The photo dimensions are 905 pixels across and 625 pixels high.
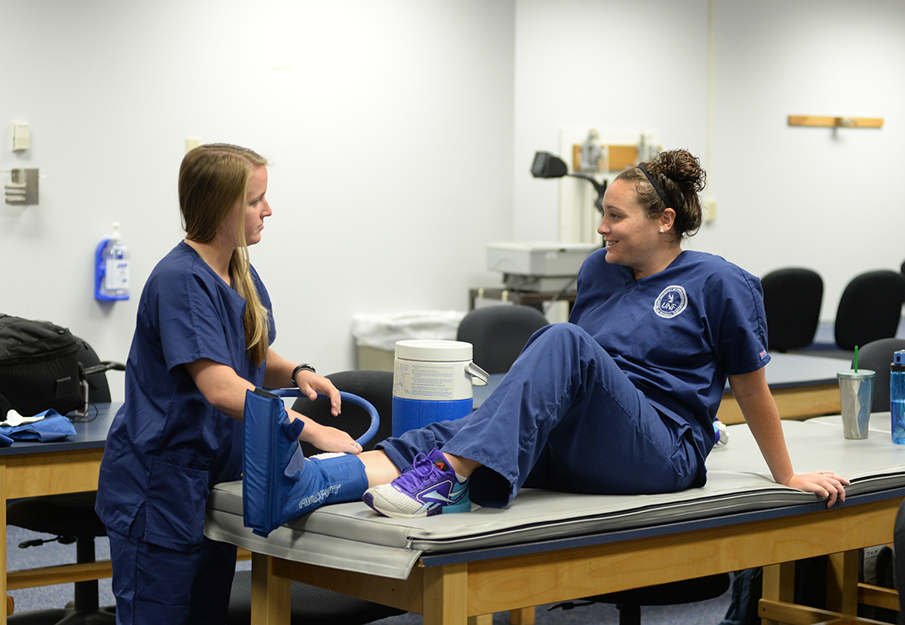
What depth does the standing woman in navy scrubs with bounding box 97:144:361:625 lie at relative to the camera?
62.5 inches

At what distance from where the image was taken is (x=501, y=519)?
4.88 ft

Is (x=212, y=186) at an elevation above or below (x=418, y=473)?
above

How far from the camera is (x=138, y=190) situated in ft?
13.0

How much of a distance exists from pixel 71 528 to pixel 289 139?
235 centimetres

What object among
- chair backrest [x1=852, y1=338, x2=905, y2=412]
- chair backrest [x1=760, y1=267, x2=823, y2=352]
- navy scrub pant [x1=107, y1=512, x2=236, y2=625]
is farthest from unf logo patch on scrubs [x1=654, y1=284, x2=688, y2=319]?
chair backrest [x1=760, y1=267, x2=823, y2=352]

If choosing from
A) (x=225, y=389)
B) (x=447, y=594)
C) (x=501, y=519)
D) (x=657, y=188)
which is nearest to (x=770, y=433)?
(x=657, y=188)

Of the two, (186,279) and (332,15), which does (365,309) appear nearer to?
(332,15)

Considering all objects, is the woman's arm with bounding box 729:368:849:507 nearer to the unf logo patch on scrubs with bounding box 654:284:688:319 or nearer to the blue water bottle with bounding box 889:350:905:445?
the unf logo patch on scrubs with bounding box 654:284:688:319

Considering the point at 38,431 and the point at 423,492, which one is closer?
the point at 423,492

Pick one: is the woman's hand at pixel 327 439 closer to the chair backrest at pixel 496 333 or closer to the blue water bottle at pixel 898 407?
the blue water bottle at pixel 898 407

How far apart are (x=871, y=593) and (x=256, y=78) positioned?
10.5ft

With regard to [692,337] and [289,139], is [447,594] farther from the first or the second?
[289,139]

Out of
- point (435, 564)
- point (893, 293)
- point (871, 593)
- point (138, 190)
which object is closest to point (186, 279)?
point (435, 564)

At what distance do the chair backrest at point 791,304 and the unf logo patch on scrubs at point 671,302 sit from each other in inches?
111
